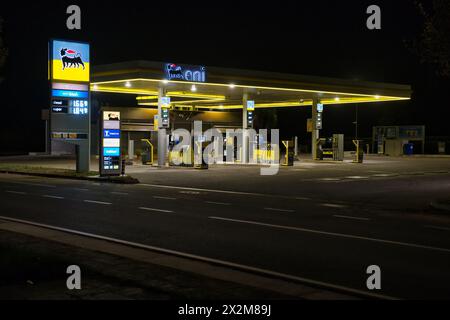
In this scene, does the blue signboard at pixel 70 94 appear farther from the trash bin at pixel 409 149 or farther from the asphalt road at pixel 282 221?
the trash bin at pixel 409 149

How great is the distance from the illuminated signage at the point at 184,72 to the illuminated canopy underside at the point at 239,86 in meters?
0.40

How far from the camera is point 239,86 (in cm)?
3947

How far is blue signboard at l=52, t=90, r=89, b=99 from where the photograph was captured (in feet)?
95.2

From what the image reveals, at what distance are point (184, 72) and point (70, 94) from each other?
8095mm

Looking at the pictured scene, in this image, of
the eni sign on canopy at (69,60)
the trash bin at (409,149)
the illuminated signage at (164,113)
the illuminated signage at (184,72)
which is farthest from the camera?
the trash bin at (409,149)

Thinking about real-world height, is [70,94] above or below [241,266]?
above

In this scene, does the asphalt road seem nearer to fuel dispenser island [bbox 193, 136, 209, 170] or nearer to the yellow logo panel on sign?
the yellow logo panel on sign

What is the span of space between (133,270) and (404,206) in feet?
36.5

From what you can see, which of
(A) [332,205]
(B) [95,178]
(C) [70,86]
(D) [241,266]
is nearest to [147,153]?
(C) [70,86]

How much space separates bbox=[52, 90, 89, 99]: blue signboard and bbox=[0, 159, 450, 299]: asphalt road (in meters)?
5.17

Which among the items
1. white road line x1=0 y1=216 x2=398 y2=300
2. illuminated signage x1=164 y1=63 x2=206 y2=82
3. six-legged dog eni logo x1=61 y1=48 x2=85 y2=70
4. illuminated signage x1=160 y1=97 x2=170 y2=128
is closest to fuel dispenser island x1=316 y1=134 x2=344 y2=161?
illuminated signage x1=160 y1=97 x2=170 y2=128

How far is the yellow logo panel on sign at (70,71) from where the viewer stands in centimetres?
2894

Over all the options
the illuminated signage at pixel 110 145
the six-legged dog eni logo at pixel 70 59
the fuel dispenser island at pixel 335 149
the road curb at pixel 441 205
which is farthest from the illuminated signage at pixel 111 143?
the fuel dispenser island at pixel 335 149

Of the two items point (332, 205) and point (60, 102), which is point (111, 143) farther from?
point (332, 205)
